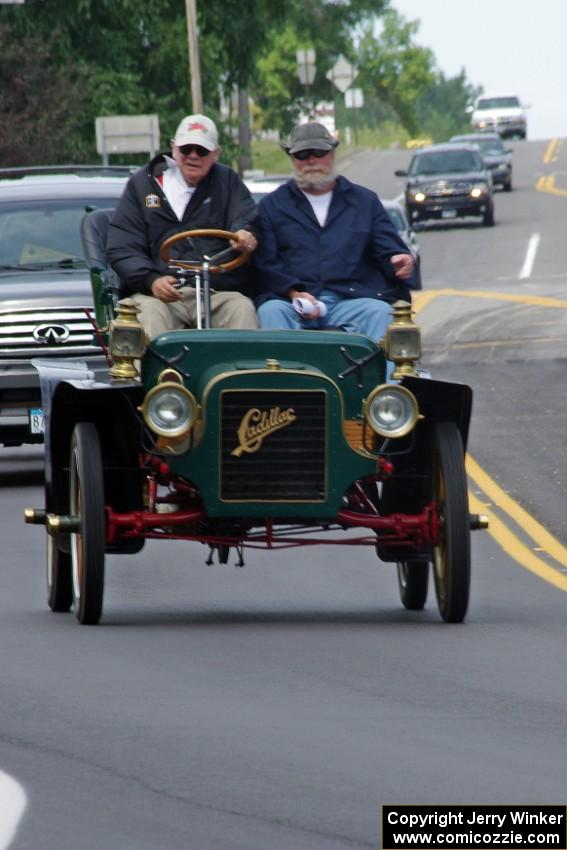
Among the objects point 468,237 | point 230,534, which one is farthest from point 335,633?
point 468,237

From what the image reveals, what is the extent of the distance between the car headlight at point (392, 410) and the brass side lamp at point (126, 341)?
3.20ft

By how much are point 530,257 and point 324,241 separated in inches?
1390

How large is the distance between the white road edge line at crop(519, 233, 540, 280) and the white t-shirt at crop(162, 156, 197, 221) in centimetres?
2975

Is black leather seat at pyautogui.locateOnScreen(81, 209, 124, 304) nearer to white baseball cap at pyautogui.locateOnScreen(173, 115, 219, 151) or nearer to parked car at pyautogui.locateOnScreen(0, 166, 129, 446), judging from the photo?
white baseball cap at pyautogui.locateOnScreen(173, 115, 219, 151)

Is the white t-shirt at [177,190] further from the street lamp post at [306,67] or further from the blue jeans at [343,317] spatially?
the street lamp post at [306,67]

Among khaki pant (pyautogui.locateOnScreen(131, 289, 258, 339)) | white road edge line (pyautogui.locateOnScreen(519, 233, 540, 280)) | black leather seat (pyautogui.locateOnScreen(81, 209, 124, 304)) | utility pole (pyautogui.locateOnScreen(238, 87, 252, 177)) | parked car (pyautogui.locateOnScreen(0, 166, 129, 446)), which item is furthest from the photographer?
utility pole (pyautogui.locateOnScreen(238, 87, 252, 177))

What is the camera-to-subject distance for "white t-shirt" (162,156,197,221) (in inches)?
424

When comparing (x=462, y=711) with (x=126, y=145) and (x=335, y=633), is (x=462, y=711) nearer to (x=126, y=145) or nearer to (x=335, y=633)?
(x=335, y=633)

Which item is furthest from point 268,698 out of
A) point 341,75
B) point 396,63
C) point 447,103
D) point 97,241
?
point 447,103

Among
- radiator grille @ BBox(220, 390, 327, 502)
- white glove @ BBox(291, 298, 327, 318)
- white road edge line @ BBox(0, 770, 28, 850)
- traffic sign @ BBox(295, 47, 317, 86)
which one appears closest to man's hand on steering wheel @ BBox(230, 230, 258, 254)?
white glove @ BBox(291, 298, 327, 318)

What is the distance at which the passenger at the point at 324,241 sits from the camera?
1064 centimetres

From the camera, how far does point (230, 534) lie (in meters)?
10.1

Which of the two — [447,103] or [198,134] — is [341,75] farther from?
[447,103]

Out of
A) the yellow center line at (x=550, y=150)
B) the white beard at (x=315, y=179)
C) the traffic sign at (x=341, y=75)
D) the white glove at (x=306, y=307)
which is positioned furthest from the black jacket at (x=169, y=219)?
the traffic sign at (x=341, y=75)
